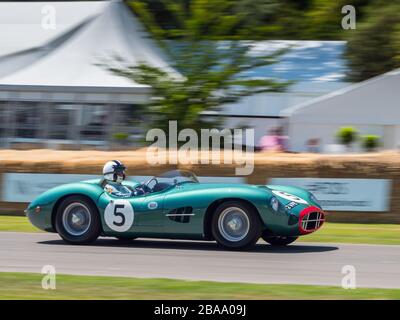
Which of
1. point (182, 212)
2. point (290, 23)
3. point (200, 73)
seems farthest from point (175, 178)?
point (290, 23)

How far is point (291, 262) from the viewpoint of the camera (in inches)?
344

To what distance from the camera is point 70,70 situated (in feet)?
72.6

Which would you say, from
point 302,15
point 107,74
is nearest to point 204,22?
point 107,74

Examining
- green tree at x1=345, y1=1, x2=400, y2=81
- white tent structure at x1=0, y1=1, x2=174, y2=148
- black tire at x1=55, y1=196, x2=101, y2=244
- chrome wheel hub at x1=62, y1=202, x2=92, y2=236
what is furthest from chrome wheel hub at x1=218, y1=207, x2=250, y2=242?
green tree at x1=345, y1=1, x2=400, y2=81

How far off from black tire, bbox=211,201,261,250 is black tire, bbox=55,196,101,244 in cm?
157

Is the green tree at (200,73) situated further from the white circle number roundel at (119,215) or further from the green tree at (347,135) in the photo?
the white circle number roundel at (119,215)

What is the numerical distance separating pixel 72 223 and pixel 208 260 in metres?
2.31

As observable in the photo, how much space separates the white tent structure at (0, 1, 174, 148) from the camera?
71.4 feet

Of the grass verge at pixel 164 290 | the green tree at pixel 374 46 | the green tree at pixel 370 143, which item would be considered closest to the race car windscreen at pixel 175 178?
the grass verge at pixel 164 290

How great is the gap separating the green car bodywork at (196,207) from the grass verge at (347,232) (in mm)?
1507

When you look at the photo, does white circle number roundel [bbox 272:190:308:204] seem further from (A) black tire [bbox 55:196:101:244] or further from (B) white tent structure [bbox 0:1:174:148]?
(B) white tent structure [bbox 0:1:174:148]

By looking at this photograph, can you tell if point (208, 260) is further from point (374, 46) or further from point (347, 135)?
point (374, 46)

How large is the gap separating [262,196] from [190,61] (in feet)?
38.7
